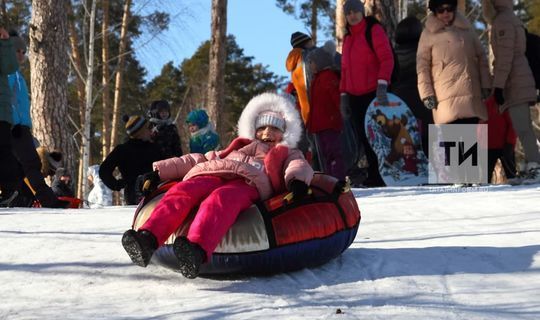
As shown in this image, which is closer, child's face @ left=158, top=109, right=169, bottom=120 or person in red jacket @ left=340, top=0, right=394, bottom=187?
child's face @ left=158, top=109, right=169, bottom=120

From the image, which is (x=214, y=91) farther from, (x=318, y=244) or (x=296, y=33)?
(x=318, y=244)

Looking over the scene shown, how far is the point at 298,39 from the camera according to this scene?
27.3ft

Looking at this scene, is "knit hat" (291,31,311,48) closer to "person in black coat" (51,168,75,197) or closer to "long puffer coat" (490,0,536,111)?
"long puffer coat" (490,0,536,111)

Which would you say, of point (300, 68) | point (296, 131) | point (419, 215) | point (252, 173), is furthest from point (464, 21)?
point (252, 173)

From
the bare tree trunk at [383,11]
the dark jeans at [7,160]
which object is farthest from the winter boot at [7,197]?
the bare tree trunk at [383,11]

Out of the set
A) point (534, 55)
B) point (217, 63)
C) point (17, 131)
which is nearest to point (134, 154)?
point (17, 131)

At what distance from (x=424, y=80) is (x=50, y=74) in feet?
15.7

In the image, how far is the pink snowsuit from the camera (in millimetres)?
3314

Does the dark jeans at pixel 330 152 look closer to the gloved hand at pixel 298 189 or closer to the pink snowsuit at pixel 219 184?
the pink snowsuit at pixel 219 184

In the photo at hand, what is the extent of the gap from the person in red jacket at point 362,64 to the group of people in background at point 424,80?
0.03ft

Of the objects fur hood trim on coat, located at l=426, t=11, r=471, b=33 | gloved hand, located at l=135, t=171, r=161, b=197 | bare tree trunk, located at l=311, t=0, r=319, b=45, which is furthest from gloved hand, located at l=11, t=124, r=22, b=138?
bare tree trunk, located at l=311, t=0, r=319, b=45

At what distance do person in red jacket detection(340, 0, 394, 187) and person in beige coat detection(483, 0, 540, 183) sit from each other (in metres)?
1.10

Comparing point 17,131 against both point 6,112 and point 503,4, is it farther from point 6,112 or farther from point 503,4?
point 503,4

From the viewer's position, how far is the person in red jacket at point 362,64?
7.64 meters
